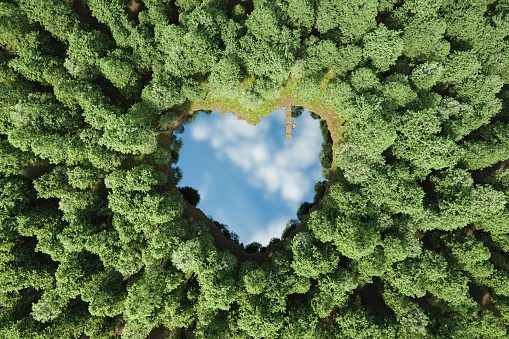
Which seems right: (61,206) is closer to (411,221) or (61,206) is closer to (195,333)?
(195,333)

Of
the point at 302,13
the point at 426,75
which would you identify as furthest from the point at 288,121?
the point at 426,75

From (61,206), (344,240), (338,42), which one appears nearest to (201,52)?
(338,42)

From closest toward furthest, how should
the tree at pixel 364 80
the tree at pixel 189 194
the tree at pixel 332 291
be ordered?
the tree at pixel 332 291 < the tree at pixel 364 80 < the tree at pixel 189 194

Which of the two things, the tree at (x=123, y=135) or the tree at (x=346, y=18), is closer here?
the tree at (x=123, y=135)

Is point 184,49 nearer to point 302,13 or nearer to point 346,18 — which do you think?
point 302,13

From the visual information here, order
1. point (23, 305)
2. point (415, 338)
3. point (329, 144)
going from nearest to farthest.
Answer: point (415, 338) < point (23, 305) < point (329, 144)

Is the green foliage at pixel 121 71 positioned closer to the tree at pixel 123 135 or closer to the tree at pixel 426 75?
the tree at pixel 123 135

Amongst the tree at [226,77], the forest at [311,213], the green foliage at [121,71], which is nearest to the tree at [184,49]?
the forest at [311,213]
